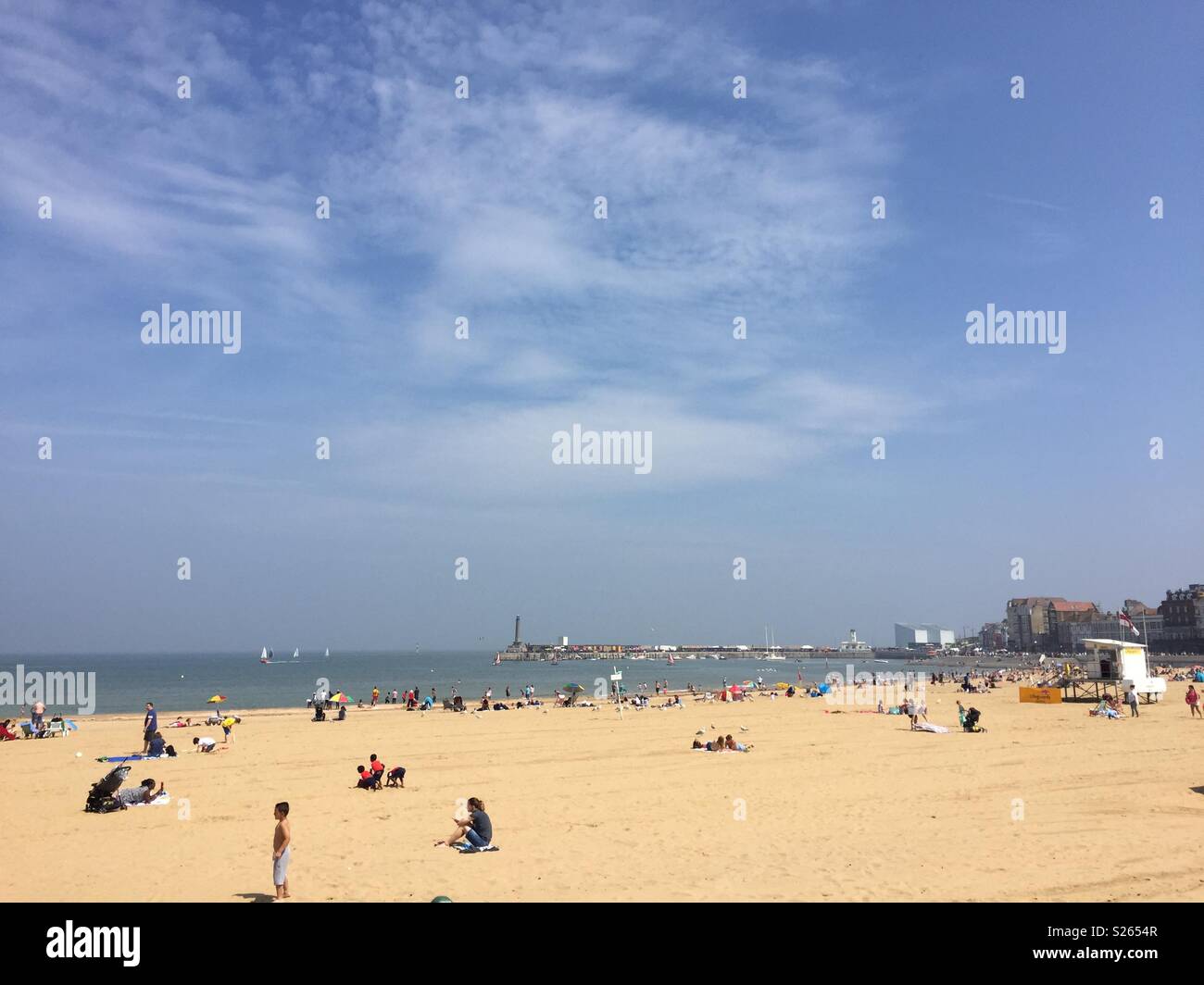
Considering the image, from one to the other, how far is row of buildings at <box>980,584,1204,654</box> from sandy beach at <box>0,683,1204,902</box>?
9910 cm

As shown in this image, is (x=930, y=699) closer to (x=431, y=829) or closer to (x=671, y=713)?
(x=671, y=713)

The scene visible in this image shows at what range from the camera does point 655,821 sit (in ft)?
48.0

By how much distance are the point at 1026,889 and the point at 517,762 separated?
1567 cm

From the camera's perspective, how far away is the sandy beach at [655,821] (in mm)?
10586

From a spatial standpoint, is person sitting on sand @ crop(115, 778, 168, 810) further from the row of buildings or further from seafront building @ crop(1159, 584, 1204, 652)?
seafront building @ crop(1159, 584, 1204, 652)

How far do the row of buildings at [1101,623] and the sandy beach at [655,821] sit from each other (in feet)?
325

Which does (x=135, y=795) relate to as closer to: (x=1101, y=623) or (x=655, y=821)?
(x=655, y=821)

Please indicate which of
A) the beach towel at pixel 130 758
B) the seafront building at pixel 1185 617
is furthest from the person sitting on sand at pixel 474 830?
the seafront building at pixel 1185 617

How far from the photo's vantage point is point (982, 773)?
19.0m

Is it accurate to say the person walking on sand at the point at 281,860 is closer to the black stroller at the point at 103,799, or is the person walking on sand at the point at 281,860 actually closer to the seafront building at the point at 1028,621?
the black stroller at the point at 103,799

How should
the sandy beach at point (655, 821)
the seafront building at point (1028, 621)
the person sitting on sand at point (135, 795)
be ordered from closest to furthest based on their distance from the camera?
the sandy beach at point (655, 821) → the person sitting on sand at point (135, 795) → the seafront building at point (1028, 621)

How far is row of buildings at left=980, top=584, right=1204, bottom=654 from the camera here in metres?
135

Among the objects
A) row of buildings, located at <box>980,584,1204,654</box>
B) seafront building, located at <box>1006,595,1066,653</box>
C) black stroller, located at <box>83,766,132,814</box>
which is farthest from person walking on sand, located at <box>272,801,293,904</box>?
seafront building, located at <box>1006,595,1066,653</box>

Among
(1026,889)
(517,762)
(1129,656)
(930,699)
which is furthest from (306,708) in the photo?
(1026,889)
